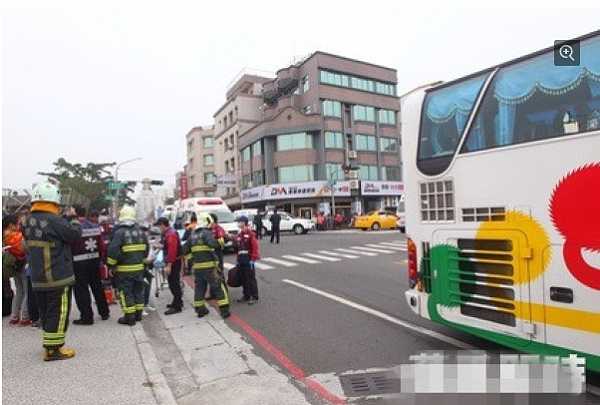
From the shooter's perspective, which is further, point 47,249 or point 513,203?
point 47,249

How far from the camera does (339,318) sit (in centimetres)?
698

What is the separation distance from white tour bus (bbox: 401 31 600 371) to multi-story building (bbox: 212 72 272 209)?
46.7 m

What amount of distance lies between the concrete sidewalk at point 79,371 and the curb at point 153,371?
0.18 feet

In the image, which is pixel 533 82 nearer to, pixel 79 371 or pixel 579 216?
pixel 579 216

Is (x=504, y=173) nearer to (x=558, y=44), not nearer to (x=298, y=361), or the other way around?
(x=558, y=44)

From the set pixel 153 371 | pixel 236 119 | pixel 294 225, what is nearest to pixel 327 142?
pixel 294 225

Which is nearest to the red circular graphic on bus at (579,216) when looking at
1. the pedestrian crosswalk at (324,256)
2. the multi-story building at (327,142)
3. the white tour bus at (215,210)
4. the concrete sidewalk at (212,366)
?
the concrete sidewalk at (212,366)

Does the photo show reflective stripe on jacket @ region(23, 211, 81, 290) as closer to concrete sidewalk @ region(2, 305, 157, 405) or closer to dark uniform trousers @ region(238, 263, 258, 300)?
concrete sidewalk @ region(2, 305, 157, 405)

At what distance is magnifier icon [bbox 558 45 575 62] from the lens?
3.77m

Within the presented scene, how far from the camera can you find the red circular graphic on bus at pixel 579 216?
3420mm

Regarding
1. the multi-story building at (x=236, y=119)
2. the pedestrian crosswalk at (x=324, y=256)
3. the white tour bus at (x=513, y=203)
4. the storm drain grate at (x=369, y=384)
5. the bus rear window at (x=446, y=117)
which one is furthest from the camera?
the multi-story building at (x=236, y=119)

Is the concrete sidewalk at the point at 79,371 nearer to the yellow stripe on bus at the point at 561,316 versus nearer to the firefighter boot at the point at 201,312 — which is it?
the firefighter boot at the point at 201,312

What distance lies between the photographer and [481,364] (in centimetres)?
352

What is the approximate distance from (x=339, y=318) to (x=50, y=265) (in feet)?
13.9
